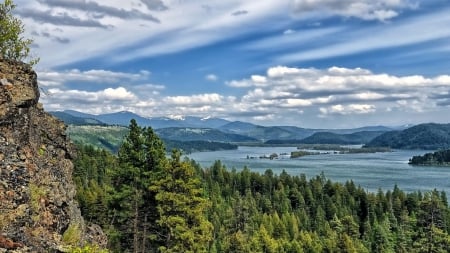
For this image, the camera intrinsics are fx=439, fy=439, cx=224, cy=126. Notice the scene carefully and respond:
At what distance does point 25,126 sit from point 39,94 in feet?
11.4

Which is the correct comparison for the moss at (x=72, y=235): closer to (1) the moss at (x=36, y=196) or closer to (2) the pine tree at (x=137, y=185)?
(1) the moss at (x=36, y=196)

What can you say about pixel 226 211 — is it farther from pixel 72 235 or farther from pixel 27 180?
pixel 27 180

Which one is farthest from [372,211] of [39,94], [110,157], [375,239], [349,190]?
[39,94]

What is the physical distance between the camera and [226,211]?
11050cm

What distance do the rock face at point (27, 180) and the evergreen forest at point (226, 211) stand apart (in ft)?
32.8

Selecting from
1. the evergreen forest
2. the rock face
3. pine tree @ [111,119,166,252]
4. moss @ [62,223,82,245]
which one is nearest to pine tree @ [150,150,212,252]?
the evergreen forest

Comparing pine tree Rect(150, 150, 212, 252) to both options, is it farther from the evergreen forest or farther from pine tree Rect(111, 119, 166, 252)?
pine tree Rect(111, 119, 166, 252)

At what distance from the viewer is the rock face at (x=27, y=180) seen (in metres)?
17.1

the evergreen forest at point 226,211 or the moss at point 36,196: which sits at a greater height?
the moss at point 36,196

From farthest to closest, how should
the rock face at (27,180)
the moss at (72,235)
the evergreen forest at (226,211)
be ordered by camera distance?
the evergreen forest at (226,211) → the moss at (72,235) → the rock face at (27,180)

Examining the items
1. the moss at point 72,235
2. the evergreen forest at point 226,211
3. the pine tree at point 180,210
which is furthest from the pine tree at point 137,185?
the moss at point 72,235

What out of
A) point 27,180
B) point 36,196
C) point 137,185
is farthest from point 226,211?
point 27,180

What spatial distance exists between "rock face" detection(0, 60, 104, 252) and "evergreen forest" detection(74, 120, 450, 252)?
1001 centimetres

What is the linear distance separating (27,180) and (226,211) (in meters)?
94.4
